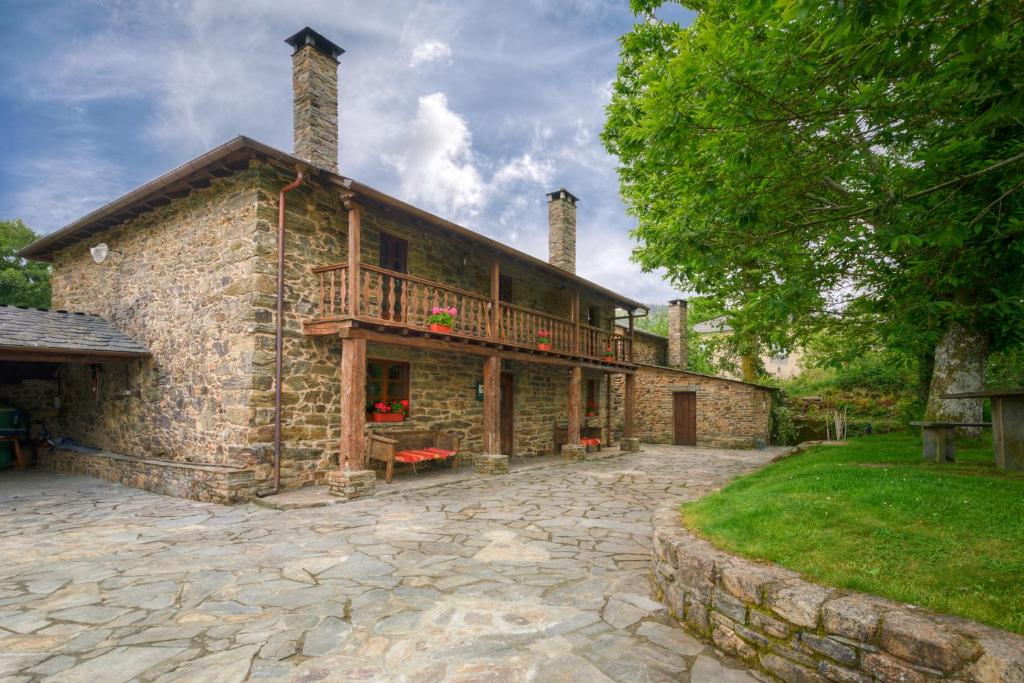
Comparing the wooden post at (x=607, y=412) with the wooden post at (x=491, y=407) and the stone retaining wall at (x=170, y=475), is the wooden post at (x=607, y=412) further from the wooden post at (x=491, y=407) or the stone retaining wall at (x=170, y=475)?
the stone retaining wall at (x=170, y=475)

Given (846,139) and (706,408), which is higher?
(846,139)

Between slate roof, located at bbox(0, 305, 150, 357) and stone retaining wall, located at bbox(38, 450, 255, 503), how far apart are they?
6.46 feet

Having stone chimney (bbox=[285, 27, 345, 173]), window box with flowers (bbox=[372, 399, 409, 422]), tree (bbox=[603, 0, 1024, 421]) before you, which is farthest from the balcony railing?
tree (bbox=[603, 0, 1024, 421])

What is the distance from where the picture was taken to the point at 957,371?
25.9 feet

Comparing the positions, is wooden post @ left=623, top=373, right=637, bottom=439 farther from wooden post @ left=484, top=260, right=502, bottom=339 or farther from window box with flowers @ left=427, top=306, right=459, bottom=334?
window box with flowers @ left=427, top=306, right=459, bottom=334

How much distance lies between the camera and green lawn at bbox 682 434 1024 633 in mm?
2488

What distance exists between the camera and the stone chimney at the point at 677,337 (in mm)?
22047

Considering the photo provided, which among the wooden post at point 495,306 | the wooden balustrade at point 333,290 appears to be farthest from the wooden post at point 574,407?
the wooden balustrade at point 333,290

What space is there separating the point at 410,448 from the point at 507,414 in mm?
3868

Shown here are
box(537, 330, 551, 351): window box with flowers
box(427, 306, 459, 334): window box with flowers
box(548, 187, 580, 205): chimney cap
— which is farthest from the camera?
box(548, 187, 580, 205): chimney cap

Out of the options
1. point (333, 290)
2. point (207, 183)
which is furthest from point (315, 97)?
point (333, 290)

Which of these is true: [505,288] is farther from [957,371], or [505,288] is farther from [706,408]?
[706,408]

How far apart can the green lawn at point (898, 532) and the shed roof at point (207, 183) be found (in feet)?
20.8

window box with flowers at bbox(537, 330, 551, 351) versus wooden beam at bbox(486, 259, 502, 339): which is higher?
wooden beam at bbox(486, 259, 502, 339)
